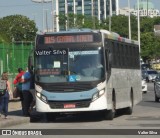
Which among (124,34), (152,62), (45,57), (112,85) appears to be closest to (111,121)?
(112,85)

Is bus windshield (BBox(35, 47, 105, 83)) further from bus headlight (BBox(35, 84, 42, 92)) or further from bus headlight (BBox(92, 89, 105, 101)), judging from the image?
bus headlight (BBox(92, 89, 105, 101))

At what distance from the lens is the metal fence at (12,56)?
103 ft

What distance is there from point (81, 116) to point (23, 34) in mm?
110272

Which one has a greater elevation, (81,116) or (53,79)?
(53,79)

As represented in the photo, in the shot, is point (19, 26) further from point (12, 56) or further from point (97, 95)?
point (97, 95)

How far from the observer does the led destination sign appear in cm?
2298

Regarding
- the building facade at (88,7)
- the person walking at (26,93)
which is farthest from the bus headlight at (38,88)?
the building facade at (88,7)

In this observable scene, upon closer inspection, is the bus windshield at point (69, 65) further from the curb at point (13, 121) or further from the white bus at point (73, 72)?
the curb at point (13, 121)

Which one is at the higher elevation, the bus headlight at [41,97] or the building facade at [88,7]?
the building facade at [88,7]

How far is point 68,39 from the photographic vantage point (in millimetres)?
23047

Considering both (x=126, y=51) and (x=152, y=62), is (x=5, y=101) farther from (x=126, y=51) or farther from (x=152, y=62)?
(x=152, y=62)

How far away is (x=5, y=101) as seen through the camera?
23297 millimetres

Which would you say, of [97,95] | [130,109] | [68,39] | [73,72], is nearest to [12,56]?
[130,109]

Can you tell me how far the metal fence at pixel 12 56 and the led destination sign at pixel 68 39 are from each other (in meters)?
8.35
